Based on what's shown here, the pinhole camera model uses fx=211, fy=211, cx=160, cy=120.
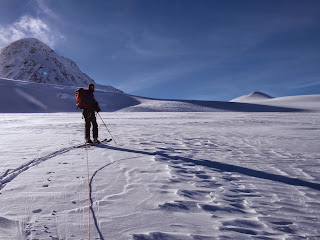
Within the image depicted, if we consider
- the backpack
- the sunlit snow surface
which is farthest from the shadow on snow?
the backpack

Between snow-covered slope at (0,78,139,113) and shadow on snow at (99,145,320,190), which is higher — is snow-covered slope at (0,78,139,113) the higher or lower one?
the higher one

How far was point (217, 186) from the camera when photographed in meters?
3.49

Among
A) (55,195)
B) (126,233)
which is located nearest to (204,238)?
(126,233)

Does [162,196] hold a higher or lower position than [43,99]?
lower

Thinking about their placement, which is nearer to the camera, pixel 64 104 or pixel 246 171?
pixel 246 171

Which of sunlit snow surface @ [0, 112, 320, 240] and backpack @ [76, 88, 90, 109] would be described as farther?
backpack @ [76, 88, 90, 109]

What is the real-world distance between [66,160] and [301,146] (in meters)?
6.86

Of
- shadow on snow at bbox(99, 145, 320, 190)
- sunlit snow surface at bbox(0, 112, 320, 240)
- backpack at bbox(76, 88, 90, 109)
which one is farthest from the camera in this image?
backpack at bbox(76, 88, 90, 109)

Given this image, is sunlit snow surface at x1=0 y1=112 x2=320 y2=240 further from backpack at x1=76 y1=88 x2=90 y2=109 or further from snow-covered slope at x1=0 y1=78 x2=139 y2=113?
snow-covered slope at x1=0 y1=78 x2=139 y2=113

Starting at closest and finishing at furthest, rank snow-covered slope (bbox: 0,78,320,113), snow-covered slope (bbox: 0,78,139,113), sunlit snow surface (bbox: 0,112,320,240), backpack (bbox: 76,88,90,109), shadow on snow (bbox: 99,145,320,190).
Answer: sunlit snow surface (bbox: 0,112,320,240)
shadow on snow (bbox: 99,145,320,190)
backpack (bbox: 76,88,90,109)
snow-covered slope (bbox: 0,78,139,113)
snow-covered slope (bbox: 0,78,320,113)

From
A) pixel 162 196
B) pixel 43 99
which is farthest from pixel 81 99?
pixel 43 99

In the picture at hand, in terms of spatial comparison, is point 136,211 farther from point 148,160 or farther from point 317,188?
point 317,188

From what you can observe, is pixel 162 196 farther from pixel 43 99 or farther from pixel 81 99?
pixel 43 99

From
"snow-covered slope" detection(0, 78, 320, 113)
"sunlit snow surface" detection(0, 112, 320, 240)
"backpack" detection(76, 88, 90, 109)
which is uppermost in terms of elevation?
"snow-covered slope" detection(0, 78, 320, 113)
